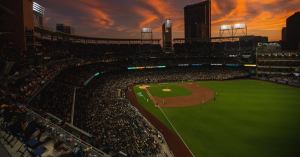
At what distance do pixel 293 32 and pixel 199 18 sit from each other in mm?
47174

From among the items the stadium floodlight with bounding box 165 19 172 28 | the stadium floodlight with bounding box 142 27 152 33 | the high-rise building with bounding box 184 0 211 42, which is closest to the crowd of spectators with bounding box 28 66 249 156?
the stadium floodlight with bounding box 142 27 152 33

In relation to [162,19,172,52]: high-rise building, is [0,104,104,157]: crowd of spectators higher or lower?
lower

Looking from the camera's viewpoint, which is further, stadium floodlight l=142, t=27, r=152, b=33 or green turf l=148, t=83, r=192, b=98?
stadium floodlight l=142, t=27, r=152, b=33

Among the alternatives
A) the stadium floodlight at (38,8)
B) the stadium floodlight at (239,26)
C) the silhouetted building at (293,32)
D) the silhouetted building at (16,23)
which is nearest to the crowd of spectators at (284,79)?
the stadium floodlight at (239,26)

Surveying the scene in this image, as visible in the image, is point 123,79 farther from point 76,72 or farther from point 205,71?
point 205,71

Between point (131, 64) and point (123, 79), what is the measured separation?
12593 mm

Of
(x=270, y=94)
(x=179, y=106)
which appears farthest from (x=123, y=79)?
(x=270, y=94)

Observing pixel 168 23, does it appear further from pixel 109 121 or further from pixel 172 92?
pixel 109 121

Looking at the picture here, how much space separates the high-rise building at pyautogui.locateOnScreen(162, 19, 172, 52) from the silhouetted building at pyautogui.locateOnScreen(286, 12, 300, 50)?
56.0 m

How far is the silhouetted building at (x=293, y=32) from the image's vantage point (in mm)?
105312

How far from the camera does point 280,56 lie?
62719 mm

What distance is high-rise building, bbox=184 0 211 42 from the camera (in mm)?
127800

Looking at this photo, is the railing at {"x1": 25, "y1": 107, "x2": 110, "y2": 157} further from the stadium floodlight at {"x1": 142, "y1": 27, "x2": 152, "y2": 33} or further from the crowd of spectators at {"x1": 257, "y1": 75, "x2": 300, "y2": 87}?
the stadium floodlight at {"x1": 142, "y1": 27, "x2": 152, "y2": 33}

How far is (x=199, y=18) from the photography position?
5182 inches
